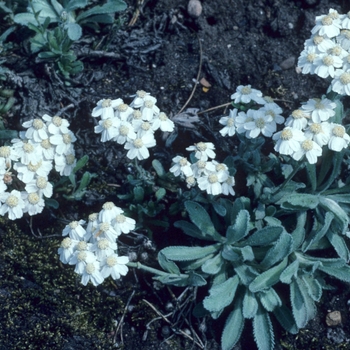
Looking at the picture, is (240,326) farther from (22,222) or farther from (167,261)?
(22,222)

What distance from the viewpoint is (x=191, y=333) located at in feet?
8.61

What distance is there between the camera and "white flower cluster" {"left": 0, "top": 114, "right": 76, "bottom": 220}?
2.35m

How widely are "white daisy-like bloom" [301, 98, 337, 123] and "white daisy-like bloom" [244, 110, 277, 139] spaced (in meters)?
0.18

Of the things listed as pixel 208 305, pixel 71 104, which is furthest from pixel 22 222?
pixel 208 305

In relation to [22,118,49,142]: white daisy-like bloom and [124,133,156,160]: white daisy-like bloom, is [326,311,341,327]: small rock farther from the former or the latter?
[22,118,49,142]: white daisy-like bloom

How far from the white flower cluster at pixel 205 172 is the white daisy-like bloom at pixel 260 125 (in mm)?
221

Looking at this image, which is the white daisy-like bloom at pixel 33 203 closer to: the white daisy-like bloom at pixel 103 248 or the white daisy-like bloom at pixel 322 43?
the white daisy-like bloom at pixel 103 248

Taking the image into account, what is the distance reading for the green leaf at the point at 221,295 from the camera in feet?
7.45

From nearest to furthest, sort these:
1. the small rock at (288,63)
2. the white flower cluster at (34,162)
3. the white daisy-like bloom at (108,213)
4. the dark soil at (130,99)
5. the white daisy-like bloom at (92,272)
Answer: the white daisy-like bloom at (92,272) → the white daisy-like bloom at (108,213) → the white flower cluster at (34,162) → the dark soil at (130,99) → the small rock at (288,63)

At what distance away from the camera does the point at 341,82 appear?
221 cm

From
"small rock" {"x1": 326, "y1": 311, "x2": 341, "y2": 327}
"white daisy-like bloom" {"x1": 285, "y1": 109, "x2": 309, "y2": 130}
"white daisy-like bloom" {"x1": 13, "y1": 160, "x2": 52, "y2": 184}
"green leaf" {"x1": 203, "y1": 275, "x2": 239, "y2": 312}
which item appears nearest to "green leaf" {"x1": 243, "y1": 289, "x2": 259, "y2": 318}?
"green leaf" {"x1": 203, "y1": 275, "x2": 239, "y2": 312}

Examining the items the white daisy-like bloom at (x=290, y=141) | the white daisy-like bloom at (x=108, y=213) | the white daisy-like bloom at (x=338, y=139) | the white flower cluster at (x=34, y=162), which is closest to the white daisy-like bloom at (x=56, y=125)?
the white flower cluster at (x=34, y=162)

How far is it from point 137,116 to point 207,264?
32.4 inches

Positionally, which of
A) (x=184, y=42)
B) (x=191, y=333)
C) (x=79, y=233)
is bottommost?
(x=191, y=333)
